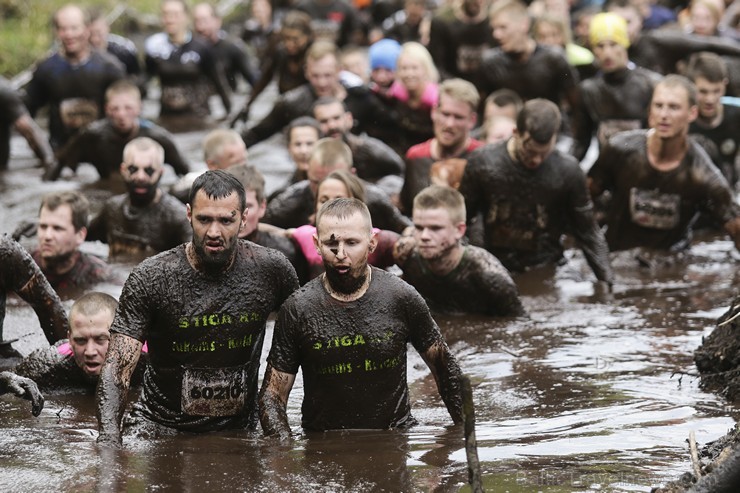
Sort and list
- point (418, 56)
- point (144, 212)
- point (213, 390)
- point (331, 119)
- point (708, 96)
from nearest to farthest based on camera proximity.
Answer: point (213, 390) < point (144, 212) < point (331, 119) < point (708, 96) < point (418, 56)

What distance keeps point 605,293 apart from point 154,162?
133 inches

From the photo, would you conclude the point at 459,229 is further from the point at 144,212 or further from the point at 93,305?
the point at 144,212

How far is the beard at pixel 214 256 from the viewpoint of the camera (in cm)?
687

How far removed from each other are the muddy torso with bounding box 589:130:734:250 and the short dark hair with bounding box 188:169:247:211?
531 cm

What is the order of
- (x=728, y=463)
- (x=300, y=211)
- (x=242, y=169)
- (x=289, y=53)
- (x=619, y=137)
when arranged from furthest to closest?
(x=289, y=53)
(x=619, y=137)
(x=300, y=211)
(x=242, y=169)
(x=728, y=463)

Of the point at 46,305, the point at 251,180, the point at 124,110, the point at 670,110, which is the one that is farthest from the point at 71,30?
the point at 46,305

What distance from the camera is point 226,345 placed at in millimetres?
7078

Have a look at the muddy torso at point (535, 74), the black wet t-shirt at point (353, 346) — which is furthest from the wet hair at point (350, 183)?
the muddy torso at point (535, 74)

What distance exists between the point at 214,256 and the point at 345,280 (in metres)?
0.61

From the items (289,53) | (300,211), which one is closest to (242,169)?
(300,211)

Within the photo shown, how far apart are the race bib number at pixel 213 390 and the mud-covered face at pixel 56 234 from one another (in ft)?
10.3

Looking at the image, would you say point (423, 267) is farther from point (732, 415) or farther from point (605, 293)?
point (732, 415)

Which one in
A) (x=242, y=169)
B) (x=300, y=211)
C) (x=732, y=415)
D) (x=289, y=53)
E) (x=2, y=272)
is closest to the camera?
(x=732, y=415)

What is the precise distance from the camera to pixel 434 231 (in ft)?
30.6
